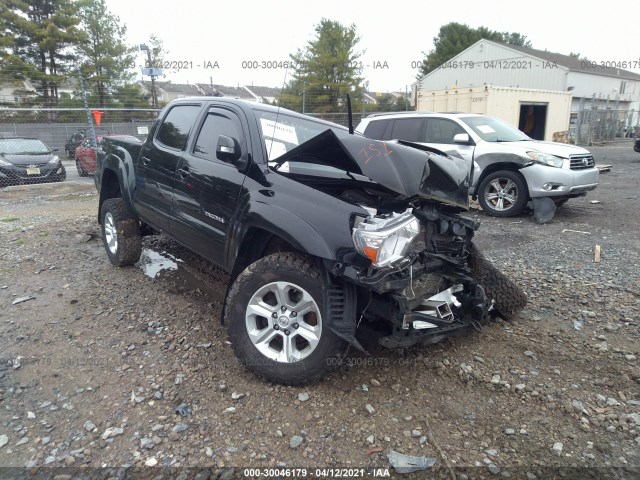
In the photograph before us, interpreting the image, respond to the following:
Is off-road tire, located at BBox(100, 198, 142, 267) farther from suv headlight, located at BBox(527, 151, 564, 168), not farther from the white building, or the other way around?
the white building

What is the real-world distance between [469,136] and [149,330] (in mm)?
6324

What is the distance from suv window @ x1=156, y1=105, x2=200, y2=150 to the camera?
4.23 m

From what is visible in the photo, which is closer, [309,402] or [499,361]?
[309,402]

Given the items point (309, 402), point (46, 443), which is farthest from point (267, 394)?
point (46, 443)

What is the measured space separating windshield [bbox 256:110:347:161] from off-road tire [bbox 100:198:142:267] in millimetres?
2272

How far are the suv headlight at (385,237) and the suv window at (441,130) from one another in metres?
5.90

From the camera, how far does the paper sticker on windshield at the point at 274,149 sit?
341cm

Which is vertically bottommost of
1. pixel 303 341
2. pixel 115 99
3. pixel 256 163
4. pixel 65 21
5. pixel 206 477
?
pixel 206 477

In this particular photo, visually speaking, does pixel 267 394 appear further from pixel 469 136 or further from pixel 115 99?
pixel 115 99

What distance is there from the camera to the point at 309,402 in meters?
2.83

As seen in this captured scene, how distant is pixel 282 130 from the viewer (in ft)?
12.3

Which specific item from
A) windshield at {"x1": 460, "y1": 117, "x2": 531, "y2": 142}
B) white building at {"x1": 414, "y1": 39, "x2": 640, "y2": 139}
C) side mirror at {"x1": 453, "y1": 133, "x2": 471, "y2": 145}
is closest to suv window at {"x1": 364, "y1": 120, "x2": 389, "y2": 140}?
windshield at {"x1": 460, "y1": 117, "x2": 531, "y2": 142}

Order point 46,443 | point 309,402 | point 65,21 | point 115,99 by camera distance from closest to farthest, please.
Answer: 1. point 46,443
2. point 309,402
3. point 115,99
4. point 65,21

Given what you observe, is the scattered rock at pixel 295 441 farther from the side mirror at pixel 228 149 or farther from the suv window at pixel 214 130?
the suv window at pixel 214 130
